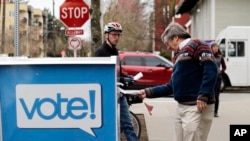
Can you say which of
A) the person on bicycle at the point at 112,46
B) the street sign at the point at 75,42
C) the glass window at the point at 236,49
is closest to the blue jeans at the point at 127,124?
the person on bicycle at the point at 112,46

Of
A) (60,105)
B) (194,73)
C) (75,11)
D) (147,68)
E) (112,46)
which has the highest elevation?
(75,11)

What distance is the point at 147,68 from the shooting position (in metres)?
21.5

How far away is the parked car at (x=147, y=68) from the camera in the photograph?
2123cm

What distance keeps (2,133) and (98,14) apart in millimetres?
A: 11021

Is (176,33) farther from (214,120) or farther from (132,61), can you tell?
(132,61)

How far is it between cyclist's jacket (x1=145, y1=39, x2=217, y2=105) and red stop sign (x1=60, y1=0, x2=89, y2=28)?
7749 millimetres

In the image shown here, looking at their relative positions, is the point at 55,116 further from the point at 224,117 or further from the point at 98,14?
the point at 98,14

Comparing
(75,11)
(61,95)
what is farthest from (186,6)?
(61,95)

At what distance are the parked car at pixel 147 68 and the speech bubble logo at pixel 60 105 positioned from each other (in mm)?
16520

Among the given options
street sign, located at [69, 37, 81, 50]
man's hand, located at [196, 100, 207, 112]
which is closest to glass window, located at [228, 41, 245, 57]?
street sign, located at [69, 37, 81, 50]

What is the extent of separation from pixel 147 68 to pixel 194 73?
16103 mm

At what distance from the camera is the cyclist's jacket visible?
528 cm

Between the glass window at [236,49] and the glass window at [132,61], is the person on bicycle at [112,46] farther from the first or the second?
the glass window at [236,49]

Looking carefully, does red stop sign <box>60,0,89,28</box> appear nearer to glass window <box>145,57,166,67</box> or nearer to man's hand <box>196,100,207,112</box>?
man's hand <box>196,100,207,112</box>
